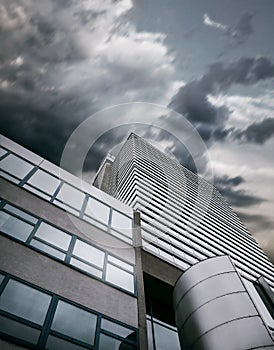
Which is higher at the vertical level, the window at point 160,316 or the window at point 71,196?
the window at point 71,196

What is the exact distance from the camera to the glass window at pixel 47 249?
9902mm

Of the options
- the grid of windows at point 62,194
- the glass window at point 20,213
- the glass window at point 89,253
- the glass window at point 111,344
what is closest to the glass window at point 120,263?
the glass window at point 89,253

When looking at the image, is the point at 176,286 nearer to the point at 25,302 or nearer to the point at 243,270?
the point at 25,302

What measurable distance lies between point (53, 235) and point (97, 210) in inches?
148

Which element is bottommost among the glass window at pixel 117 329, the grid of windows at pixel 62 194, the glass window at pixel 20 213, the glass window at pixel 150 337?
the glass window at pixel 117 329

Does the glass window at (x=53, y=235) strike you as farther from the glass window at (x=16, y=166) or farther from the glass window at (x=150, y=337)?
the glass window at (x=150, y=337)

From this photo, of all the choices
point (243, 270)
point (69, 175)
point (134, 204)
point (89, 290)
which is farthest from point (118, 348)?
point (243, 270)

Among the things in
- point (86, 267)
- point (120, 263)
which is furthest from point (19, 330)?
point (120, 263)

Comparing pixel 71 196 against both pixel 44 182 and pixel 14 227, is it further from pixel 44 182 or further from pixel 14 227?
pixel 14 227

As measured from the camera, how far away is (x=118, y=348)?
856 centimetres

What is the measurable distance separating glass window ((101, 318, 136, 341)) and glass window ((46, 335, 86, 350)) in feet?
4.51

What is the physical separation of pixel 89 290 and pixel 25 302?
2.45m

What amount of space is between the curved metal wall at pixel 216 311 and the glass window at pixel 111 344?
260 cm

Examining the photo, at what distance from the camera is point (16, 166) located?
42.8ft
